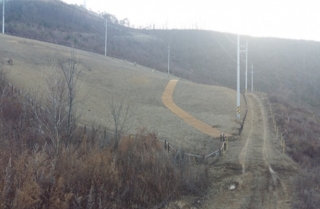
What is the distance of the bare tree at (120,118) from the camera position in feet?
51.3

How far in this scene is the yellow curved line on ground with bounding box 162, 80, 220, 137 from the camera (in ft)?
77.5

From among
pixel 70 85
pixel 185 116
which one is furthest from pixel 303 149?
pixel 70 85

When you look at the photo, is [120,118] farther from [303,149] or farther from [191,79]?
[191,79]

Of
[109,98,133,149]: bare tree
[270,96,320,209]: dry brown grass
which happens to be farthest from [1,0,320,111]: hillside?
[109,98,133,149]: bare tree

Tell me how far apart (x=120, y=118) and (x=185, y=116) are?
630 centimetres

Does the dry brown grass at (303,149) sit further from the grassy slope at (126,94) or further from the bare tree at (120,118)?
the bare tree at (120,118)

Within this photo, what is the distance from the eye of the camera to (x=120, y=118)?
24.3 meters

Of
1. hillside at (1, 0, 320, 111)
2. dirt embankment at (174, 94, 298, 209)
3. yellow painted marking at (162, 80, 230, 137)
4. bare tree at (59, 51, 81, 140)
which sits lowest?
dirt embankment at (174, 94, 298, 209)

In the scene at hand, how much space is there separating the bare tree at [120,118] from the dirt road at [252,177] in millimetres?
4564

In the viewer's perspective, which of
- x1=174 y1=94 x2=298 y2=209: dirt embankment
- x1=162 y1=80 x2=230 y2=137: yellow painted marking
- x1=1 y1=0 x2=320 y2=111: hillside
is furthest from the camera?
x1=1 y1=0 x2=320 y2=111: hillside

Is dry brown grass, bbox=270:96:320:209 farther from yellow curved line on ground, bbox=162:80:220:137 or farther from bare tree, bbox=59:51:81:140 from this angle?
bare tree, bbox=59:51:81:140

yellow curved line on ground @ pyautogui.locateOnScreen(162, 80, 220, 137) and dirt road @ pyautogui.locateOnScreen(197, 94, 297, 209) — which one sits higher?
yellow curved line on ground @ pyautogui.locateOnScreen(162, 80, 220, 137)

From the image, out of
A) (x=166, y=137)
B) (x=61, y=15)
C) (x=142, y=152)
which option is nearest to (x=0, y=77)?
(x=166, y=137)

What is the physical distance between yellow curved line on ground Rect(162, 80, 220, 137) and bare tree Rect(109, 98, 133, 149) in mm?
4428
